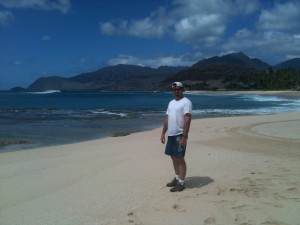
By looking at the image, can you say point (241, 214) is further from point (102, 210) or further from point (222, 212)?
point (102, 210)

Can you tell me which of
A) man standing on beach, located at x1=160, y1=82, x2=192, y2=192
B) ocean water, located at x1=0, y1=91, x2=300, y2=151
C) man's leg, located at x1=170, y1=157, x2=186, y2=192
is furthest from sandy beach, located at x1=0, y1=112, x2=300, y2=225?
ocean water, located at x1=0, y1=91, x2=300, y2=151

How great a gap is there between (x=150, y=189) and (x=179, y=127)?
3.93ft

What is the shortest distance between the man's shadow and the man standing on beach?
34 cm

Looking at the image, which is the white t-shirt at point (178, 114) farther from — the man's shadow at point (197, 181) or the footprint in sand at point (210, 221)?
the footprint in sand at point (210, 221)

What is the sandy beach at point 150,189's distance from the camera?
505cm

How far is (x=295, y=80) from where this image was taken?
108062 mm

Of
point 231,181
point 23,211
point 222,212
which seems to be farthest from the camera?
point 231,181

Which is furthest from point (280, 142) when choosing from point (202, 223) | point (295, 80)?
point (295, 80)

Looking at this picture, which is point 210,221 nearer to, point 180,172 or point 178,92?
point 180,172

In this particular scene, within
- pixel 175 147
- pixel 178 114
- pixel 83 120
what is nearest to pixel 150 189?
pixel 175 147

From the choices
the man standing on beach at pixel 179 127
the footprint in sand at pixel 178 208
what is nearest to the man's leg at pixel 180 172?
the man standing on beach at pixel 179 127

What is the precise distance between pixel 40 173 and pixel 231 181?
4118 mm

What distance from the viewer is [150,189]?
20.8 ft

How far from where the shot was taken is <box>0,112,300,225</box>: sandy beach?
199 inches
